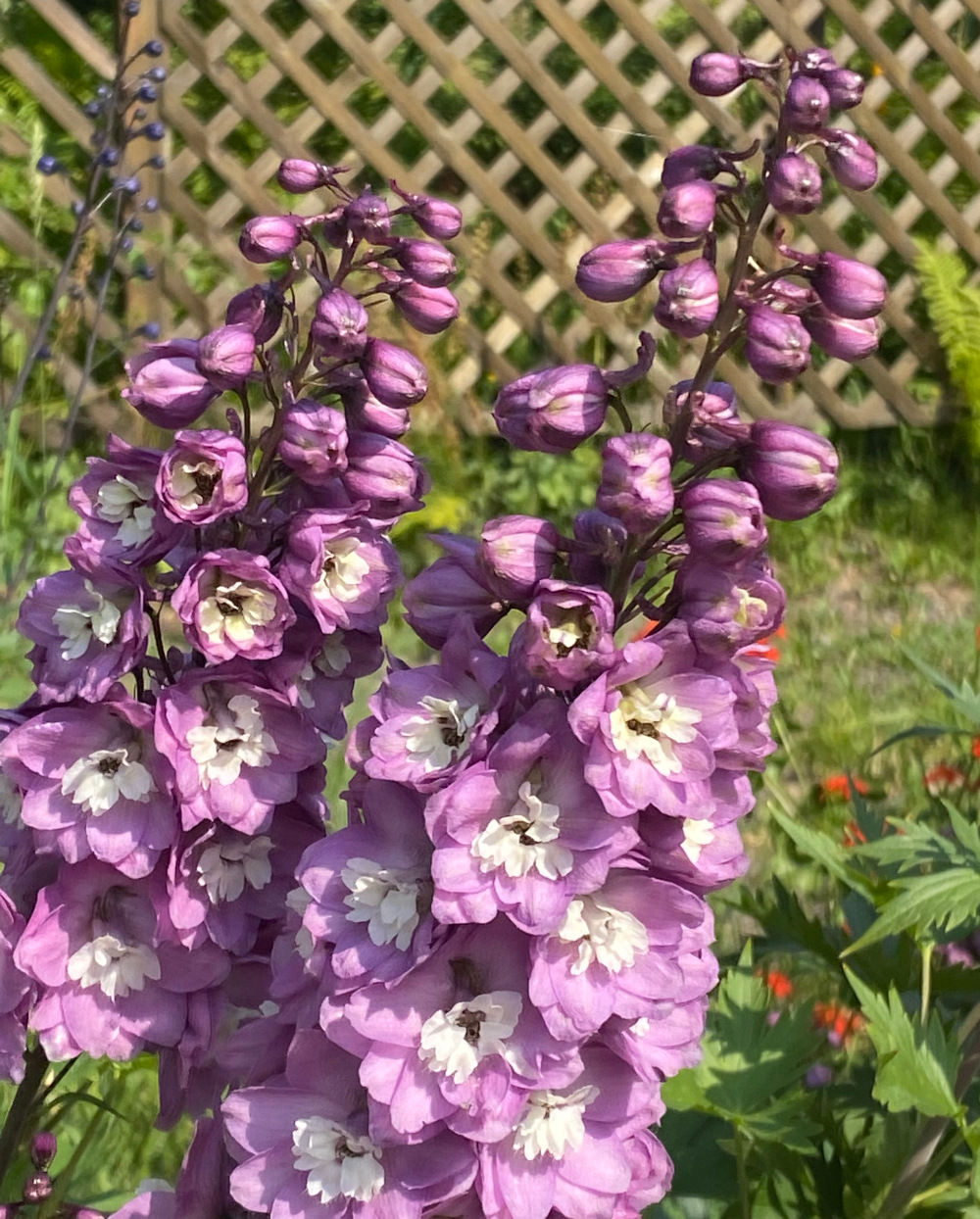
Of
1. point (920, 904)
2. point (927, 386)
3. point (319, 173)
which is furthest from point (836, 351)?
point (927, 386)

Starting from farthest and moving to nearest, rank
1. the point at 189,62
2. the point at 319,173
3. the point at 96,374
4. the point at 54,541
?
the point at 96,374 → the point at 189,62 → the point at 54,541 → the point at 319,173

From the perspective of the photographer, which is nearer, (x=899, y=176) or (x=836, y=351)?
(x=836, y=351)

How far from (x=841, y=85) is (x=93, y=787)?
22.2 inches

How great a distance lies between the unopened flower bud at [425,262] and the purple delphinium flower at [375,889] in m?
0.30

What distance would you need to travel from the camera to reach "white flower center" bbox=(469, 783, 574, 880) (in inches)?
26.1

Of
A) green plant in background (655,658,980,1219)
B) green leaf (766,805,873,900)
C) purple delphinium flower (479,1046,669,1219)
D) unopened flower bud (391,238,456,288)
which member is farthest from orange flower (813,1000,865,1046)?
unopened flower bud (391,238,456,288)

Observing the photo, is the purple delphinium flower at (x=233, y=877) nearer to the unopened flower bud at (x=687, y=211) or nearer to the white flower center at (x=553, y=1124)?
the white flower center at (x=553, y=1124)

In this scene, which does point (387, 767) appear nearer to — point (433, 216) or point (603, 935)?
point (603, 935)

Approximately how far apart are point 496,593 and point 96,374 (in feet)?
10.6

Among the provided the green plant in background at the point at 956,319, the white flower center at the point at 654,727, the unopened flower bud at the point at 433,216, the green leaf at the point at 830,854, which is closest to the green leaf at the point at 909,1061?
the green leaf at the point at 830,854

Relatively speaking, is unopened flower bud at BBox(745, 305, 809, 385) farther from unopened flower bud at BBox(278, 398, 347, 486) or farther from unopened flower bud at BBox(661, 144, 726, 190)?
unopened flower bud at BBox(278, 398, 347, 486)

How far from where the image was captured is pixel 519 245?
3.68 meters

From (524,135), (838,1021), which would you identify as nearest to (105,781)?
(838,1021)

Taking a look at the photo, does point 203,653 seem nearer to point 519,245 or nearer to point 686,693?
point 686,693
